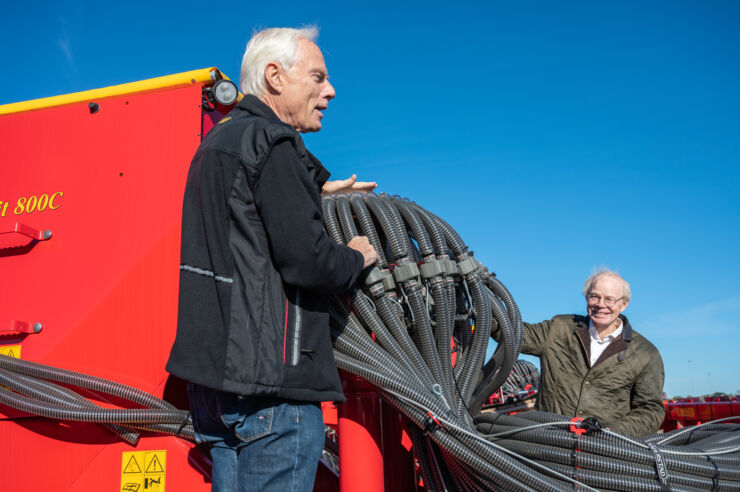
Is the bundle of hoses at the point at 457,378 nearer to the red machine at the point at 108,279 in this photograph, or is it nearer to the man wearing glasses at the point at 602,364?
the red machine at the point at 108,279

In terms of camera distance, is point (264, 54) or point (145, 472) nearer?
point (264, 54)

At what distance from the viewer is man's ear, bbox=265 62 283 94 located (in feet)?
6.48

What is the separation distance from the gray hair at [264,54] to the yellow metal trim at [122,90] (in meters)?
0.84

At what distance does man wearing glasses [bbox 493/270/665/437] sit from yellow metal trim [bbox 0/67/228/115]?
2.43 m

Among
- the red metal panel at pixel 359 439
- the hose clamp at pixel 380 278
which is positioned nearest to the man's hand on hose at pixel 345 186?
the hose clamp at pixel 380 278

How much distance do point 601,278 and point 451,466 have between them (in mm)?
1910

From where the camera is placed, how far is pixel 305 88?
6.60 ft

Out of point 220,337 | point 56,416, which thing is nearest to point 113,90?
point 56,416

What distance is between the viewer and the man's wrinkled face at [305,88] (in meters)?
2.00

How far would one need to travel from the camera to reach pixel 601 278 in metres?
3.79

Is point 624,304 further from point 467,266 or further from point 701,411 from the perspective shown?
point 467,266

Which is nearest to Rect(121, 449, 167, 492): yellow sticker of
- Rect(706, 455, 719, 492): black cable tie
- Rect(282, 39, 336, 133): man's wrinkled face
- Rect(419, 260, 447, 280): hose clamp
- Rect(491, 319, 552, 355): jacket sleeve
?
Rect(419, 260, 447, 280): hose clamp

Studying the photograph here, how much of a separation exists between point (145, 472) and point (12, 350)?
84cm

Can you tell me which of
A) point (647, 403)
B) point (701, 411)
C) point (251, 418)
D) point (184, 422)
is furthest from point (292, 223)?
point (701, 411)
